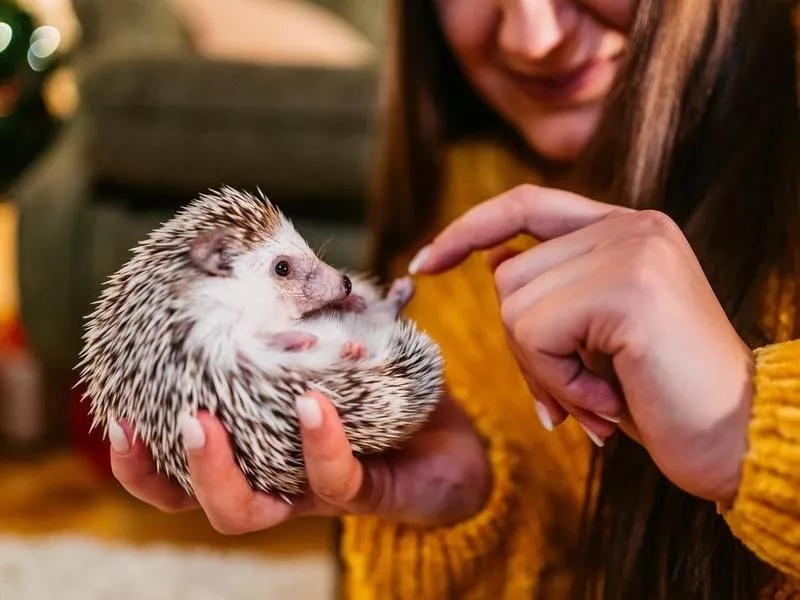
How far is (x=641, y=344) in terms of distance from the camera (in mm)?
488

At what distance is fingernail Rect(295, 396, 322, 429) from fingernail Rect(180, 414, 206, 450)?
5 cm

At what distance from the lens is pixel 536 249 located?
1.82 ft

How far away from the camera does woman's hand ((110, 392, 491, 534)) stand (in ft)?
1.48

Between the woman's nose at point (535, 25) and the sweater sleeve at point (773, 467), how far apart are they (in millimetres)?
322

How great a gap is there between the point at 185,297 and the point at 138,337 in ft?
0.14

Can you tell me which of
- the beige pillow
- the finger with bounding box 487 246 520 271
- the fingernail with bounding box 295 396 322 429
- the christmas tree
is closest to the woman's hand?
the fingernail with bounding box 295 396 322 429

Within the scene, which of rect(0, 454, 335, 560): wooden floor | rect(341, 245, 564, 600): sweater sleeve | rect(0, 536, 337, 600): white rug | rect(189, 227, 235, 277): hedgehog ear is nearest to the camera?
rect(189, 227, 235, 277): hedgehog ear

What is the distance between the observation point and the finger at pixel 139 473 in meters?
0.47

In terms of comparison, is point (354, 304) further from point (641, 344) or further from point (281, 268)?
point (641, 344)

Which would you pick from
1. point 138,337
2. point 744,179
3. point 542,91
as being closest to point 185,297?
point 138,337

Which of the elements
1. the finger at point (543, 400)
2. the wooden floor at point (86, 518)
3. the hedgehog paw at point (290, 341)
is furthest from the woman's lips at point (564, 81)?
the wooden floor at point (86, 518)

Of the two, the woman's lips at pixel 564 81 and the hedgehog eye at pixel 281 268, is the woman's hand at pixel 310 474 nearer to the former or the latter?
the hedgehog eye at pixel 281 268

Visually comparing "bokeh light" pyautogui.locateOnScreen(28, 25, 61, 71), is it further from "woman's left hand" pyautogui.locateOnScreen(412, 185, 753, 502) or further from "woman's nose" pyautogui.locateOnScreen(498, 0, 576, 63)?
"woman's left hand" pyautogui.locateOnScreen(412, 185, 753, 502)

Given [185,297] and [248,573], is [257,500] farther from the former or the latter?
[248,573]
